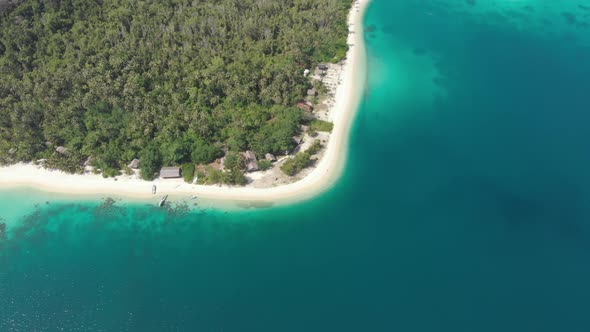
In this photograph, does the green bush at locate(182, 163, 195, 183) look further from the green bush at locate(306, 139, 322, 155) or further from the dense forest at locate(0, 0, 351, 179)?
the green bush at locate(306, 139, 322, 155)

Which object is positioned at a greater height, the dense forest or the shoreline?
the dense forest

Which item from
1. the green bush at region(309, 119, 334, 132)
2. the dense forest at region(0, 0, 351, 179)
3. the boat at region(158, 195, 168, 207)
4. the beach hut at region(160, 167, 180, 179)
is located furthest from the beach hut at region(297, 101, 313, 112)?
the boat at region(158, 195, 168, 207)

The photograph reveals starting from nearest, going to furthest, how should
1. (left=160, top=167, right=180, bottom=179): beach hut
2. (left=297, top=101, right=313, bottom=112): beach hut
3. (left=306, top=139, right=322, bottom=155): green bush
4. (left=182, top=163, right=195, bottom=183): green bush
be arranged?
(left=182, top=163, right=195, bottom=183): green bush → (left=160, top=167, right=180, bottom=179): beach hut → (left=306, top=139, right=322, bottom=155): green bush → (left=297, top=101, right=313, bottom=112): beach hut

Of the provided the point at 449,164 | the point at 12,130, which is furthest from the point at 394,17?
the point at 12,130

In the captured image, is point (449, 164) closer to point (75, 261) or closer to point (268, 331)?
point (268, 331)

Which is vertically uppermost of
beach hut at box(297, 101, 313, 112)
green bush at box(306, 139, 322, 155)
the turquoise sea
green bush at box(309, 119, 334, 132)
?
beach hut at box(297, 101, 313, 112)

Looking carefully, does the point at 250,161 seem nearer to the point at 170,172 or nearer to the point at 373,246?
the point at 170,172
